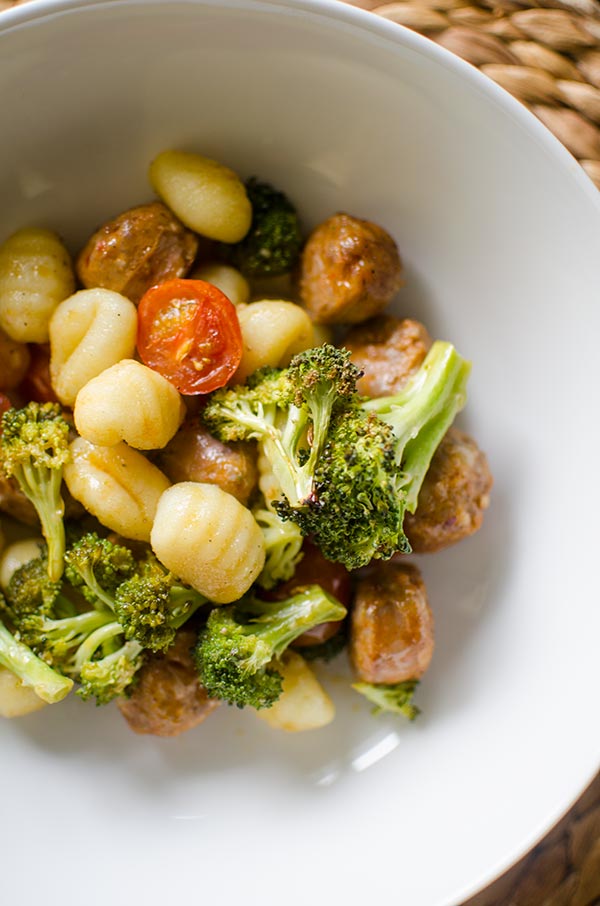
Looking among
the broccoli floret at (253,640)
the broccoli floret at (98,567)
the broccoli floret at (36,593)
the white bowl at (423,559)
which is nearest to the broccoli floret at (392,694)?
the white bowl at (423,559)

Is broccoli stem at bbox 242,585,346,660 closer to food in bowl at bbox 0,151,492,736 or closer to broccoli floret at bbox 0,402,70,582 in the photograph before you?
food in bowl at bbox 0,151,492,736

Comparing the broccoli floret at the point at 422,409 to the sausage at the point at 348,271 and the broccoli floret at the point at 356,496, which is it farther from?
the sausage at the point at 348,271

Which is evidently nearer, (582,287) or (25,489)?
(25,489)

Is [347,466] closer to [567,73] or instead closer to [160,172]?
[160,172]

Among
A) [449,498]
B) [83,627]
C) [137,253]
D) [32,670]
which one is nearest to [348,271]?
[137,253]

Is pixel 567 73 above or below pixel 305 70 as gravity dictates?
above

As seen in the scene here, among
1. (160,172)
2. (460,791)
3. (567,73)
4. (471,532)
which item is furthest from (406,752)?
(567,73)

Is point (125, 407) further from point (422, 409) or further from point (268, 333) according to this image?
point (422, 409)
